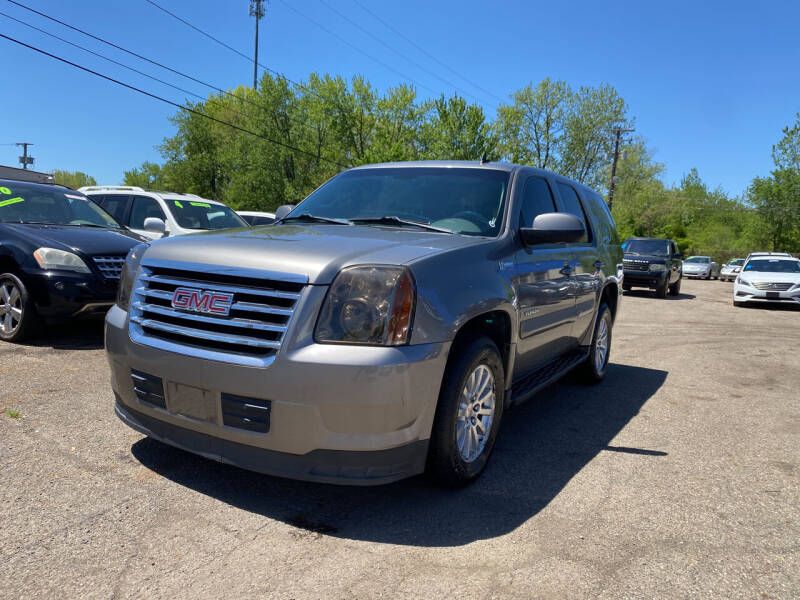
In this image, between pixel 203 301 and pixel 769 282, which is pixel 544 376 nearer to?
pixel 203 301

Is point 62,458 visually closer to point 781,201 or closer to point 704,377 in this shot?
point 704,377

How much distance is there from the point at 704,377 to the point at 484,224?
4328 mm

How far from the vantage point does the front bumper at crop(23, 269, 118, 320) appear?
19.5 feet

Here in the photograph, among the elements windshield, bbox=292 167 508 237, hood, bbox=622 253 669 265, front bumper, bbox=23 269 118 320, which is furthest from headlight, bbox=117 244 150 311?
hood, bbox=622 253 669 265

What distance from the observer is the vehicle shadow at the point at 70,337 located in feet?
20.3

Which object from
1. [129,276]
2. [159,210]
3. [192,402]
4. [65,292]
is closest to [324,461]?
[192,402]

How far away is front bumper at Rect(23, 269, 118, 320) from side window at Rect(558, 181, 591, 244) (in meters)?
4.57

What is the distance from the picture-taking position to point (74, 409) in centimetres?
416

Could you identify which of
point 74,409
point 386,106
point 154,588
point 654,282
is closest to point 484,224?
point 154,588

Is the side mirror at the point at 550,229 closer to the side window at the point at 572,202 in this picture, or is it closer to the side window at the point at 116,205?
the side window at the point at 572,202

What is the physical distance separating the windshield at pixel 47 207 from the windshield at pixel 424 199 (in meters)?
4.17

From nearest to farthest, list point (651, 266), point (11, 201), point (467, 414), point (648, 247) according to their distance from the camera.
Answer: point (467, 414) → point (11, 201) → point (651, 266) → point (648, 247)

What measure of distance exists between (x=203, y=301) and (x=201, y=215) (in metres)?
8.25

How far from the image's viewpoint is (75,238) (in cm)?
636
